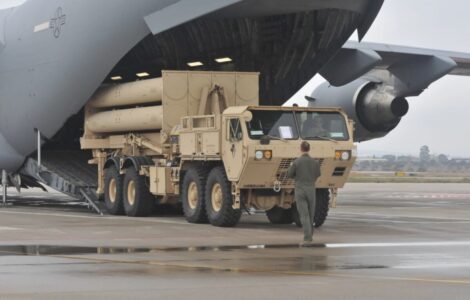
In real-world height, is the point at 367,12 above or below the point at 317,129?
above

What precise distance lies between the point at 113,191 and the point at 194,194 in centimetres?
363

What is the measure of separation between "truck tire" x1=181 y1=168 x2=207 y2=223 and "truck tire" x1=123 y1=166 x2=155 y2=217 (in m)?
1.74

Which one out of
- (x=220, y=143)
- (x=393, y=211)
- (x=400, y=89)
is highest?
(x=400, y=89)

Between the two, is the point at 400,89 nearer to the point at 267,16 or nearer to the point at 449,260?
the point at 267,16

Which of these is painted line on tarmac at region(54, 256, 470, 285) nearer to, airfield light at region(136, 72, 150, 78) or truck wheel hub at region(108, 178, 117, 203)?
truck wheel hub at region(108, 178, 117, 203)

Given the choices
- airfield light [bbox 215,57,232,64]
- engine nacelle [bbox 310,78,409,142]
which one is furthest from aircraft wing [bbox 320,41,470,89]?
airfield light [bbox 215,57,232,64]

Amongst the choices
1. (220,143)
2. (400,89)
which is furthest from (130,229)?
(400,89)

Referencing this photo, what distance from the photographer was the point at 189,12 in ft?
60.9

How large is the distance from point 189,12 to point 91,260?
28.9 ft

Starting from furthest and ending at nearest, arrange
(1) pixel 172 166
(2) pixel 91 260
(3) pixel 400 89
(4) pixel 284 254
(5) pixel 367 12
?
1. (3) pixel 400 89
2. (5) pixel 367 12
3. (1) pixel 172 166
4. (4) pixel 284 254
5. (2) pixel 91 260

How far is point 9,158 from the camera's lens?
78.3 feet

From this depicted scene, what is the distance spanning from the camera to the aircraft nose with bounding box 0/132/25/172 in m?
23.7

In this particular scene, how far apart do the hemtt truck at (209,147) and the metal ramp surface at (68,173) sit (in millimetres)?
654

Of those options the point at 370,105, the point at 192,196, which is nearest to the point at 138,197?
the point at 192,196
